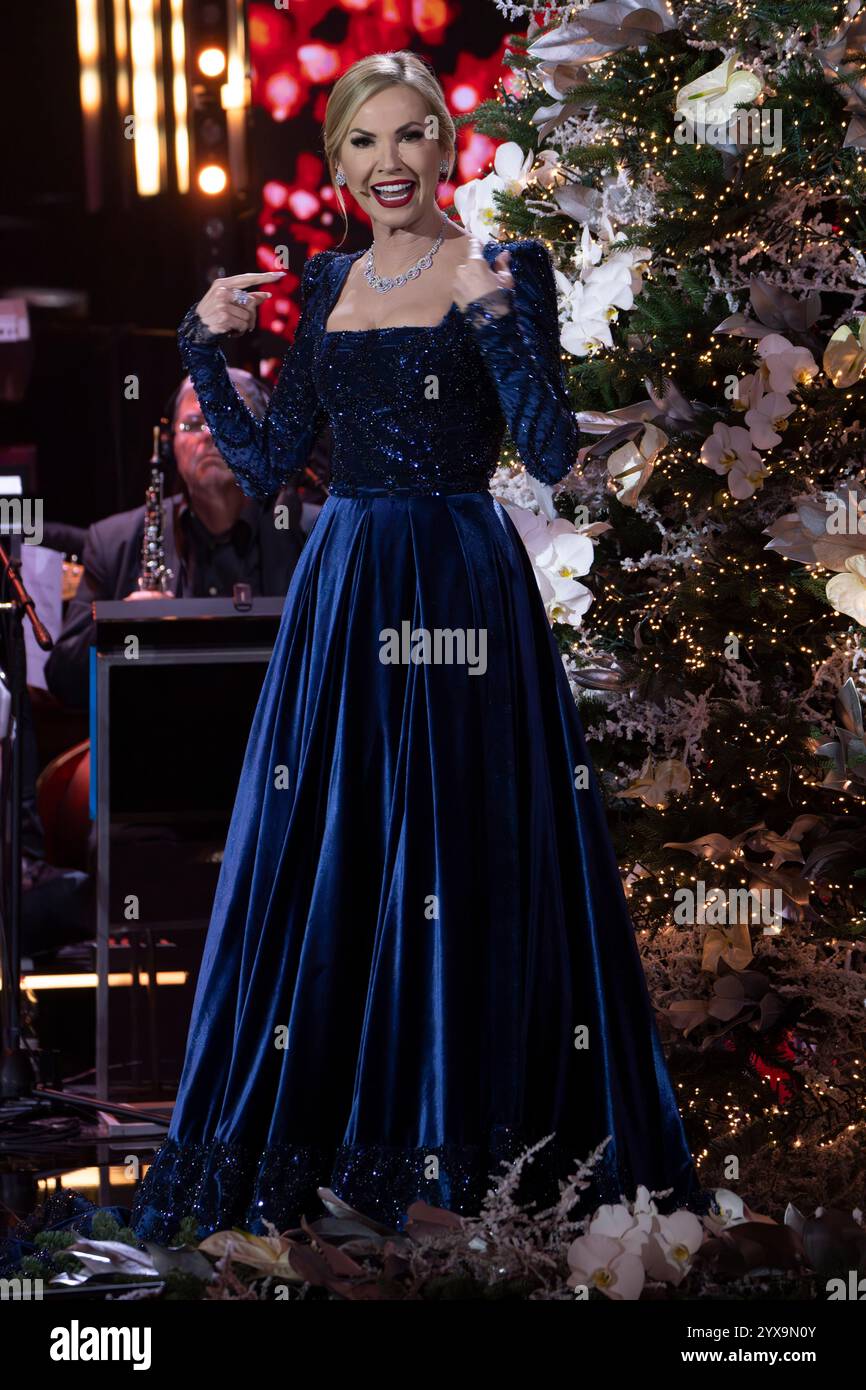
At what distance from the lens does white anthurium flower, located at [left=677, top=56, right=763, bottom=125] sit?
231 centimetres

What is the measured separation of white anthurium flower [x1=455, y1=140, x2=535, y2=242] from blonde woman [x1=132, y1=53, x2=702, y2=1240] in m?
0.49

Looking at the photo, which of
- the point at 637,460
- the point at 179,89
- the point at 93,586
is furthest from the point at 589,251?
the point at 179,89

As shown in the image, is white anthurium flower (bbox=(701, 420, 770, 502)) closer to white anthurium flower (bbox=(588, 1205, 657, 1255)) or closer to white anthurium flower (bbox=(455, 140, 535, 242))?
white anthurium flower (bbox=(455, 140, 535, 242))

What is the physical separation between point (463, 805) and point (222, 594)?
100 inches

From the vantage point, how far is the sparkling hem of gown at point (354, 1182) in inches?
76.9

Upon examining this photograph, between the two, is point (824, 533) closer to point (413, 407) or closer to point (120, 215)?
point (413, 407)

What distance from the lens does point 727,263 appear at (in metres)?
2.50

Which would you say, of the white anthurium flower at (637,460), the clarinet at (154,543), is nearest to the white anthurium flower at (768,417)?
the white anthurium flower at (637,460)

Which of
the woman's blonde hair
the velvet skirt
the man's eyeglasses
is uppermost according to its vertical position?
the man's eyeglasses

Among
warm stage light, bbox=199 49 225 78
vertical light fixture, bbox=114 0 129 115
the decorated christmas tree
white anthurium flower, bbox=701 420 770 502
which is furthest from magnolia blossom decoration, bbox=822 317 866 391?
vertical light fixture, bbox=114 0 129 115

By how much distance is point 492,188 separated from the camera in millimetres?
2682

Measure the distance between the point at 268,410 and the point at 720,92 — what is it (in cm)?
74

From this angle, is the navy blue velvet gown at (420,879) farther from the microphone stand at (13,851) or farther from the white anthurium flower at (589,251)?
the microphone stand at (13,851)
